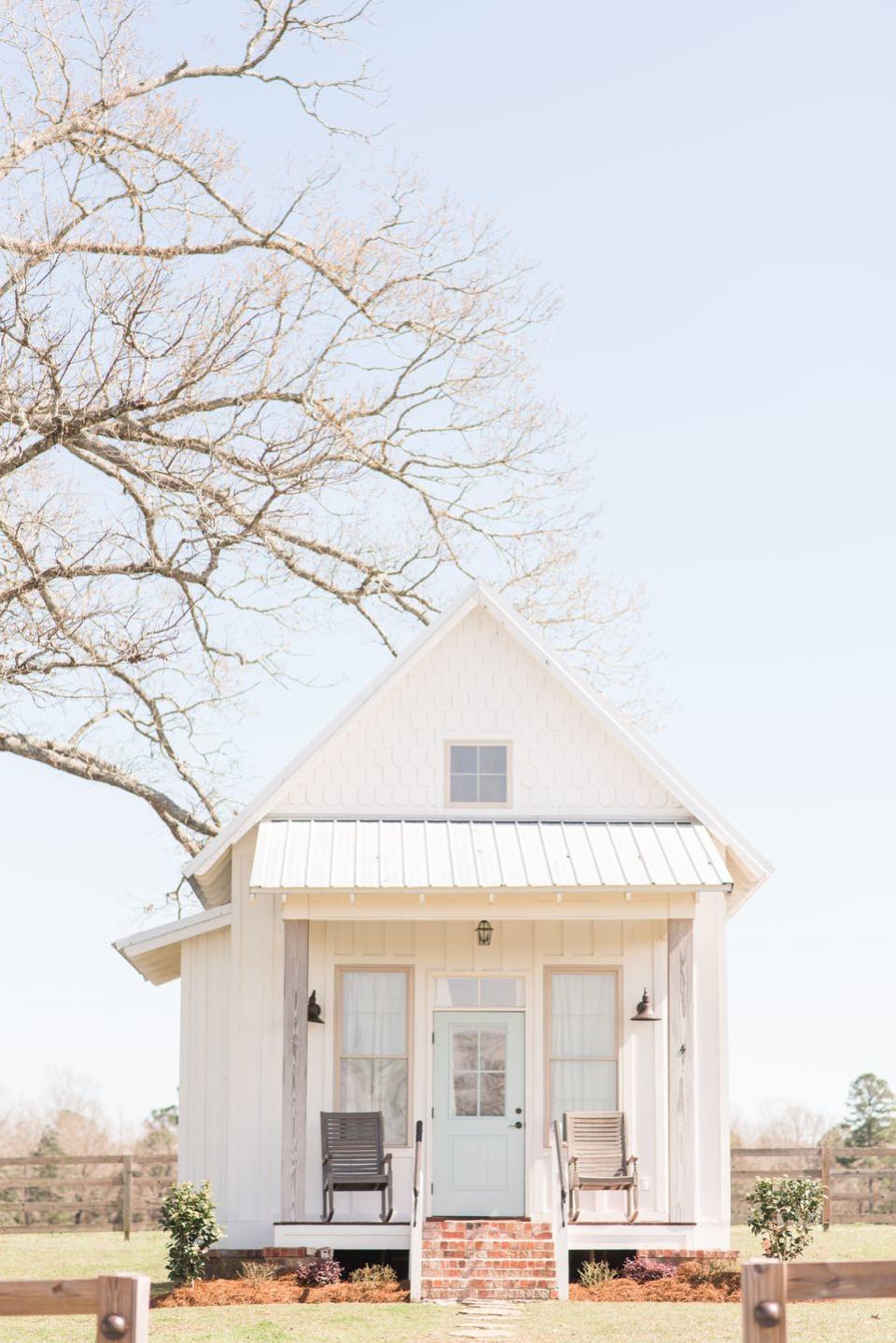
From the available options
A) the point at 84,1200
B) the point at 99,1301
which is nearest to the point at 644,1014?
the point at 99,1301

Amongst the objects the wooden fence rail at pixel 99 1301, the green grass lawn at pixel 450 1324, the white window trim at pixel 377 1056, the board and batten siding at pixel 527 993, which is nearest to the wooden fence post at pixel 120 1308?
the wooden fence rail at pixel 99 1301

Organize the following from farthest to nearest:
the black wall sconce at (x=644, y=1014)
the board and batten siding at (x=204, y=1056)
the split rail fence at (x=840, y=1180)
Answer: the split rail fence at (x=840, y=1180), the board and batten siding at (x=204, y=1056), the black wall sconce at (x=644, y=1014)

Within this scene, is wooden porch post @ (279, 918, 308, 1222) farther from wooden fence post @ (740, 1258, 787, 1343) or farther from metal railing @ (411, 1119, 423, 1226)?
wooden fence post @ (740, 1258, 787, 1343)

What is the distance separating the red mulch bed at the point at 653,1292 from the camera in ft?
47.9

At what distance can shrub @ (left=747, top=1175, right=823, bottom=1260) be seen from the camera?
1533 cm

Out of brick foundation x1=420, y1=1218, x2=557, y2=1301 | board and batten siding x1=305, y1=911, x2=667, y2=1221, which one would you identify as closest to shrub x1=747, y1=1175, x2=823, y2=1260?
board and batten siding x1=305, y1=911, x2=667, y2=1221

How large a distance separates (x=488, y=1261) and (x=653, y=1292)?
1445mm

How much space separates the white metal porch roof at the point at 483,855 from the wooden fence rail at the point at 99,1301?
8878 millimetres

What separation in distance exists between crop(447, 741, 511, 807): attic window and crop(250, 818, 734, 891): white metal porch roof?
0.28m

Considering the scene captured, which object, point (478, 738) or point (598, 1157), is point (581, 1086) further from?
point (478, 738)

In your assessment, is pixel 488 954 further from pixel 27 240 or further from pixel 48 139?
pixel 48 139

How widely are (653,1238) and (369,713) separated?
558 centimetres

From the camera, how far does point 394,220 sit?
2044 cm

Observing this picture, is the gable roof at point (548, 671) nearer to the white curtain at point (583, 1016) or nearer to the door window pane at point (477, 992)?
the white curtain at point (583, 1016)
